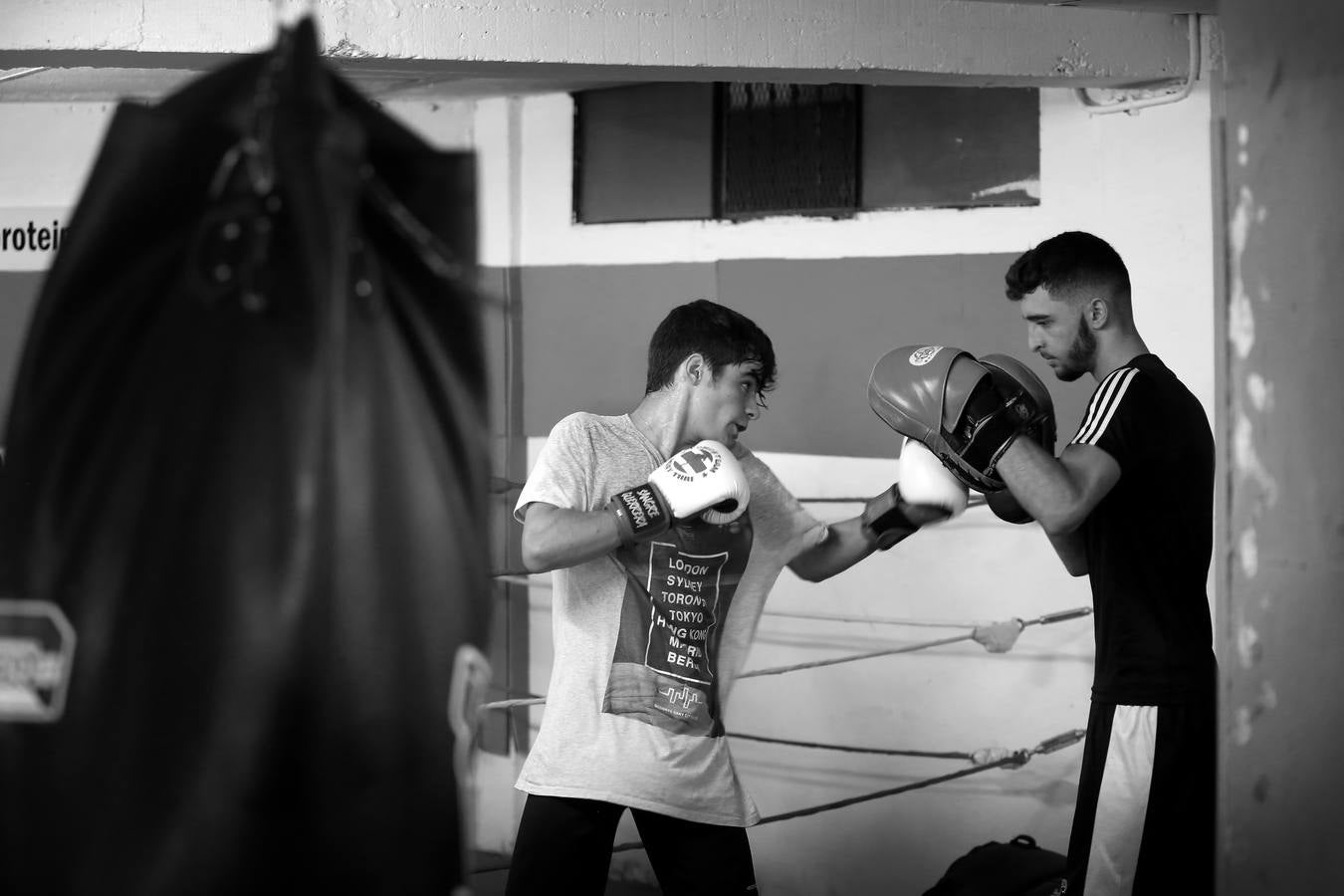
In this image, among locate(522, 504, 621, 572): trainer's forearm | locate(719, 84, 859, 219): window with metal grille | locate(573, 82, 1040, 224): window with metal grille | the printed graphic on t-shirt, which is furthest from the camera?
locate(719, 84, 859, 219): window with metal grille

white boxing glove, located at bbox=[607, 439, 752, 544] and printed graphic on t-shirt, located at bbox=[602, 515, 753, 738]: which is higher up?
white boxing glove, located at bbox=[607, 439, 752, 544]

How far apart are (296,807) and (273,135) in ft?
1.68

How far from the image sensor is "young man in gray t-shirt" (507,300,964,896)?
204 cm

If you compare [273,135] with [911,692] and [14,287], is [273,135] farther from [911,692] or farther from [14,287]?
[14,287]

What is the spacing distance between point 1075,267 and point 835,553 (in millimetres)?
700

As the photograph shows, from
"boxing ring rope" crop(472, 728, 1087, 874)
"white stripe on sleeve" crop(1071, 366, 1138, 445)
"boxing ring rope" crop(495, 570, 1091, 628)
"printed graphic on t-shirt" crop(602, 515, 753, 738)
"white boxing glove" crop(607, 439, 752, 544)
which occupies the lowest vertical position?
"boxing ring rope" crop(472, 728, 1087, 874)

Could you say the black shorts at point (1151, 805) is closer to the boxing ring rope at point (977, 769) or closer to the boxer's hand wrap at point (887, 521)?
the boxer's hand wrap at point (887, 521)

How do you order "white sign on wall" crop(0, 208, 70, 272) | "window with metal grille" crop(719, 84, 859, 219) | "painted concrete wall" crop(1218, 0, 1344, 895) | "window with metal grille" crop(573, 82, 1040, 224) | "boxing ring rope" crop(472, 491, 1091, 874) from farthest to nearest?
"white sign on wall" crop(0, 208, 70, 272), "window with metal grille" crop(719, 84, 859, 219), "window with metal grille" crop(573, 82, 1040, 224), "boxing ring rope" crop(472, 491, 1091, 874), "painted concrete wall" crop(1218, 0, 1344, 895)

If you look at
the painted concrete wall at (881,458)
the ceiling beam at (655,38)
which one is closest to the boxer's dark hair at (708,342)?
the ceiling beam at (655,38)

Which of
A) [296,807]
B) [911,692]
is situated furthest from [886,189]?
[296,807]

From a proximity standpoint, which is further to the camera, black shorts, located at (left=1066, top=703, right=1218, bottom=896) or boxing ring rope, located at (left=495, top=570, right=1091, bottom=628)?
boxing ring rope, located at (left=495, top=570, right=1091, bottom=628)

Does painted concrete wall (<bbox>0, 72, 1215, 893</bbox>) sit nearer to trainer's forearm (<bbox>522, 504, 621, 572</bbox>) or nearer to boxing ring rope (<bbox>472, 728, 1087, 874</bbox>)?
boxing ring rope (<bbox>472, 728, 1087, 874</bbox>)

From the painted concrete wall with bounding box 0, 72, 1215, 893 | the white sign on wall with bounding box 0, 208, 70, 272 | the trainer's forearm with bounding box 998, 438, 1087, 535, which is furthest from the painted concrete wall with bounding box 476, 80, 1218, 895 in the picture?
the white sign on wall with bounding box 0, 208, 70, 272

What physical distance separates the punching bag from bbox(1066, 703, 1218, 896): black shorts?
1.37 metres
